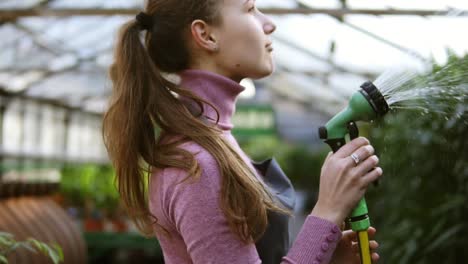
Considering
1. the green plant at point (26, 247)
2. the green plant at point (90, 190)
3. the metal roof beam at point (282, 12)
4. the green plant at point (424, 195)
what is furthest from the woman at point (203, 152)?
the green plant at point (90, 190)

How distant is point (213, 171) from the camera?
1.19 meters

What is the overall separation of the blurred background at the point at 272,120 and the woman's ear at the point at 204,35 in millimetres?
310

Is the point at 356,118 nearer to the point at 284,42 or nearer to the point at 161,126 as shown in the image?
the point at 161,126

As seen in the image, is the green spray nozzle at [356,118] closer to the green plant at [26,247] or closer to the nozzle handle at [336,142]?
the nozzle handle at [336,142]

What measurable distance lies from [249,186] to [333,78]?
433 inches

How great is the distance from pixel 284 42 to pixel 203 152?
811 cm

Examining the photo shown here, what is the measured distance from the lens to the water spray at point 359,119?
45.2 inches

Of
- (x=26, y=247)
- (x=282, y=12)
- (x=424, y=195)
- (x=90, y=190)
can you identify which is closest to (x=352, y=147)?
(x=26, y=247)

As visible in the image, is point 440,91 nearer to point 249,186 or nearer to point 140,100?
point 249,186

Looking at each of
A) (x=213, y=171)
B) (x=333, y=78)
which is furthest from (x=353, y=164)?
(x=333, y=78)

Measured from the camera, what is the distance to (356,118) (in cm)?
117

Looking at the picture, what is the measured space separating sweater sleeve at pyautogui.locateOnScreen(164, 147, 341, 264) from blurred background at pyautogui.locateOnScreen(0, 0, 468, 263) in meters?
0.22

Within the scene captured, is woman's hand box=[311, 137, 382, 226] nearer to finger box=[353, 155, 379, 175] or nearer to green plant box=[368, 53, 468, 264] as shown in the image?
finger box=[353, 155, 379, 175]

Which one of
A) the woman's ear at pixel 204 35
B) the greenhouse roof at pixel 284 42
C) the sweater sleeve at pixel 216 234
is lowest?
the greenhouse roof at pixel 284 42
